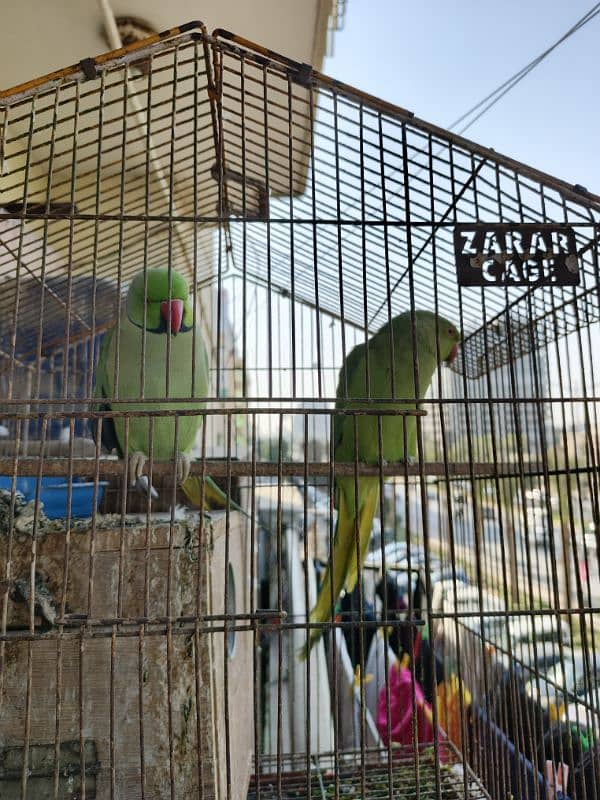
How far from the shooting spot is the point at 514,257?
133 centimetres

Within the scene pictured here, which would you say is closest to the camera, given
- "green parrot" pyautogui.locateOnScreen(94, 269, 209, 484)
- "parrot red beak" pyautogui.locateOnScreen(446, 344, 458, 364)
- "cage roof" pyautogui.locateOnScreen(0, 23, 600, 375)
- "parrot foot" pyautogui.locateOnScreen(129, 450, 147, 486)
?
"cage roof" pyautogui.locateOnScreen(0, 23, 600, 375)

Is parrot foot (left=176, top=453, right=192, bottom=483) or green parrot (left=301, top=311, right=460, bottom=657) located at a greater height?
green parrot (left=301, top=311, right=460, bottom=657)

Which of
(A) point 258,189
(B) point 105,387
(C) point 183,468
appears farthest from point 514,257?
(B) point 105,387

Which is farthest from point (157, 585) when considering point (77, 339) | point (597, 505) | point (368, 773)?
point (77, 339)

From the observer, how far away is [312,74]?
133 centimetres

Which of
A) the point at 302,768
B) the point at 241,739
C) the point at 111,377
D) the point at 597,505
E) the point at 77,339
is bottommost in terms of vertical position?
the point at 302,768

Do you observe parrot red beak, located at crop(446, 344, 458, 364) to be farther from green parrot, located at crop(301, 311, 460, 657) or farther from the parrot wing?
the parrot wing

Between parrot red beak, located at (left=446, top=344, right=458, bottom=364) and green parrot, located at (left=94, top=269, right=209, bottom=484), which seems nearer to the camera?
green parrot, located at (left=94, top=269, right=209, bottom=484)

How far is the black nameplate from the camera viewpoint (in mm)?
1325

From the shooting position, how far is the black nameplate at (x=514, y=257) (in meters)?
1.33

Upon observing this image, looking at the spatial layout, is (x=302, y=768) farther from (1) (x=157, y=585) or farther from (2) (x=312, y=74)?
(2) (x=312, y=74)

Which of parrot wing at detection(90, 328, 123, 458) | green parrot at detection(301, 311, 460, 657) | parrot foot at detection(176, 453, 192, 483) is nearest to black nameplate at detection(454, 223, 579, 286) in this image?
green parrot at detection(301, 311, 460, 657)

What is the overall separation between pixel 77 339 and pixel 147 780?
7.51 feet

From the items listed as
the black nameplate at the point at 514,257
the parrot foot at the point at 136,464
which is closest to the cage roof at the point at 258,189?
the black nameplate at the point at 514,257
